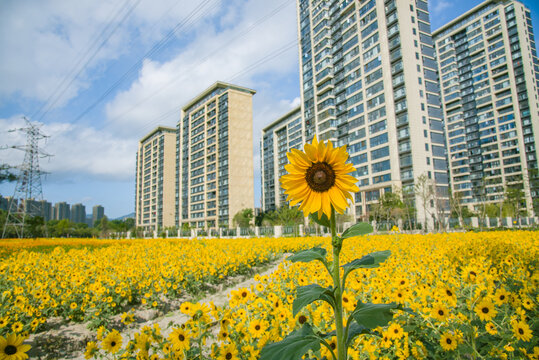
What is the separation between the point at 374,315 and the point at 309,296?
27 cm

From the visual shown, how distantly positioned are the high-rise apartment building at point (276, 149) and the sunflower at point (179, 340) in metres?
79.8

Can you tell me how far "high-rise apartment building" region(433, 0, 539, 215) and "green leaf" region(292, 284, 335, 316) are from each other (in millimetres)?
72065

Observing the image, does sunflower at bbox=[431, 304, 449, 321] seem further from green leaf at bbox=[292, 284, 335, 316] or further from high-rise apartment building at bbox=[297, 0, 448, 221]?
high-rise apartment building at bbox=[297, 0, 448, 221]

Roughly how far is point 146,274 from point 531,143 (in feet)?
273

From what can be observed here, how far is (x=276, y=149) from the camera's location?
318 ft

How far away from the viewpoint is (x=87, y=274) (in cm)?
517

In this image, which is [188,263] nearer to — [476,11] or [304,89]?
[304,89]

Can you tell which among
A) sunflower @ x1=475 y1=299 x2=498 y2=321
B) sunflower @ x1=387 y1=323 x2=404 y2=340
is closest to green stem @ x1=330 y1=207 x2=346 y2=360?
sunflower @ x1=387 y1=323 x2=404 y2=340

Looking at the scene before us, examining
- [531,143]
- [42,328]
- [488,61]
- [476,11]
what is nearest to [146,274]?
[42,328]

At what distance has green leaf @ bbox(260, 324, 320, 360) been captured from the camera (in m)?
1.05

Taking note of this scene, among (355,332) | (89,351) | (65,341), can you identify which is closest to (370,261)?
(355,332)

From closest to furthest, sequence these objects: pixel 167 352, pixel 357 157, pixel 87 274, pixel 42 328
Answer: pixel 167 352 < pixel 42 328 < pixel 87 274 < pixel 357 157

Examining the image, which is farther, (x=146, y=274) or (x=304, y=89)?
(x=304, y=89)

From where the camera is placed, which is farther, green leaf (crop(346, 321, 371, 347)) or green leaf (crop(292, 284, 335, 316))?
green leaf (crop(346, 321, 371, 347))
